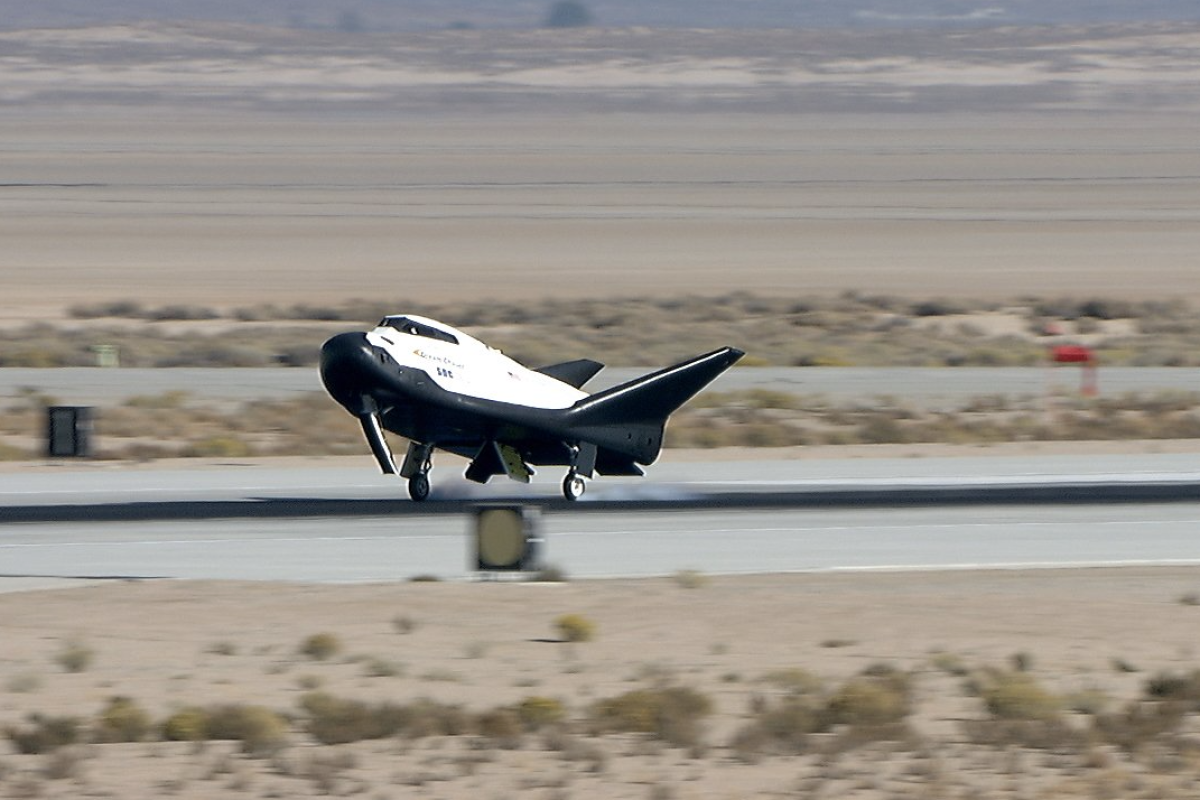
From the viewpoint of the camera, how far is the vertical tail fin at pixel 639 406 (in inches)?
933

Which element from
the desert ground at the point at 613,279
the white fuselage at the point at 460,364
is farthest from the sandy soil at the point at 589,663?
the white fuselage at the point at 460,364

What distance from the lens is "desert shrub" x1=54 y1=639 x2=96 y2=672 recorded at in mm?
14234

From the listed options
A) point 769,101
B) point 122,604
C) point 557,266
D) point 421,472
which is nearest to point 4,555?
point 122,604

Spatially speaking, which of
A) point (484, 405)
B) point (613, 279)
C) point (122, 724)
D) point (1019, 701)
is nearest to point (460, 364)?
point (484, 405)

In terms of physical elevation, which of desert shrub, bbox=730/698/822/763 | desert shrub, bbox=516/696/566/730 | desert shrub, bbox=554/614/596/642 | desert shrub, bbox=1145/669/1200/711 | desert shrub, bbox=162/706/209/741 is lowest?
desert shrub, bbox=554/614/596/642

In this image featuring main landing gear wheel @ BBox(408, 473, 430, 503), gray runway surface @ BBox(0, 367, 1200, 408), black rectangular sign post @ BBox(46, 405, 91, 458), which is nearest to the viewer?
main landing gear wheel @ BBox(408, 473, 430, 503)

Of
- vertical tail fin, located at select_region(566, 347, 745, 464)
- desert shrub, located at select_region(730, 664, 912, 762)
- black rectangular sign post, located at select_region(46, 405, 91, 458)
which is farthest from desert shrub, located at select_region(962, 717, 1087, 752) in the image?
black rectangular sign post, located at select_region(46, 405, 91, 458)

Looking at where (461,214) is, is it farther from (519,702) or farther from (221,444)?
(519,702)

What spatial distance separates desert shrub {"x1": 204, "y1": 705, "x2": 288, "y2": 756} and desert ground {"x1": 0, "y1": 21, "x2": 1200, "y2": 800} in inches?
1.9

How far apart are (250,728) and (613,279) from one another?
6302 cm

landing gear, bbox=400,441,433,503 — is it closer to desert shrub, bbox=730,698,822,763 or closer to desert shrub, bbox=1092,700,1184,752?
desert shrub, bbox=730,698,822,763

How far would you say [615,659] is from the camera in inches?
578

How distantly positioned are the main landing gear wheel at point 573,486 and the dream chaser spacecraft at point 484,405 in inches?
0.5

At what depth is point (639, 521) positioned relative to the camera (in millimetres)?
22672
